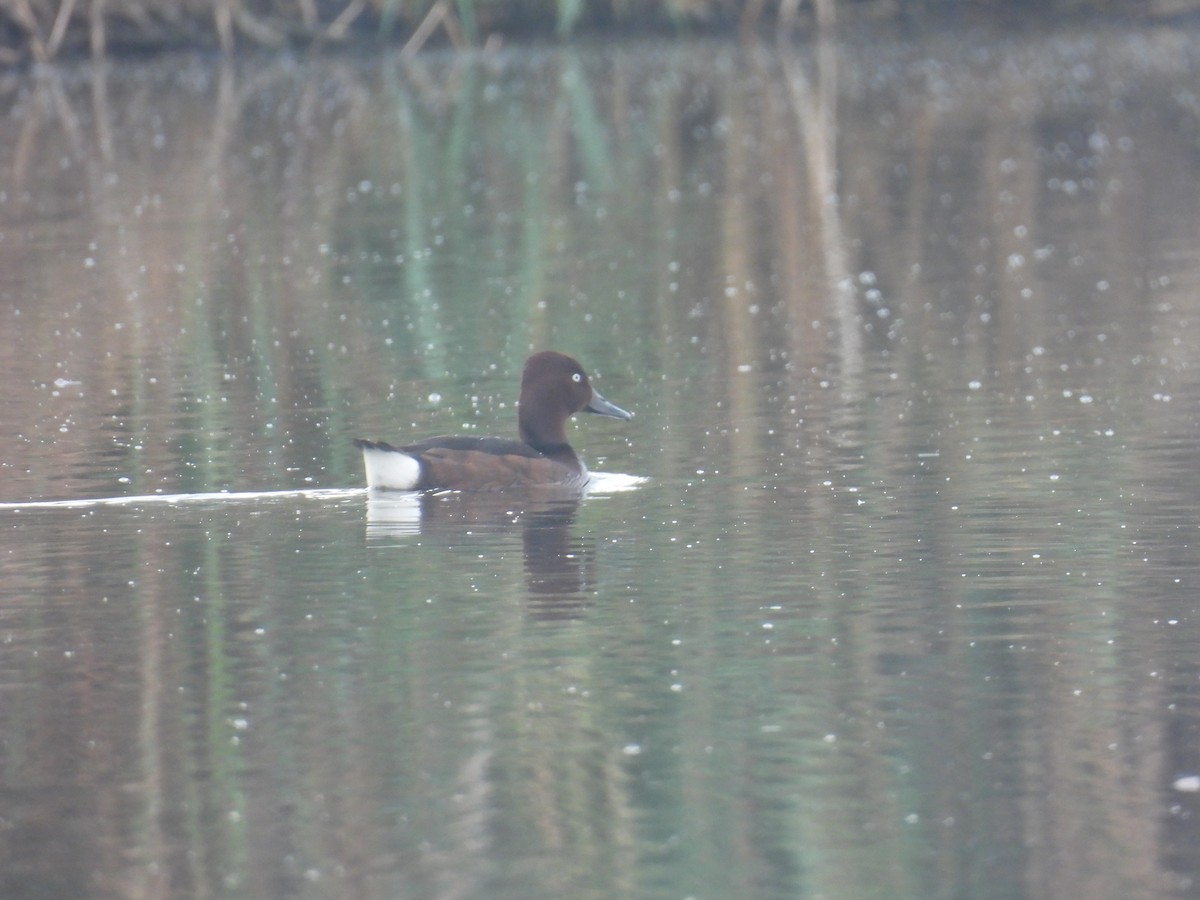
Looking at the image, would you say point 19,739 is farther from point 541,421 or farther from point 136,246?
point 136,246

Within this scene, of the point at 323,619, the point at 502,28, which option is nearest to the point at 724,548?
the point at 323,619

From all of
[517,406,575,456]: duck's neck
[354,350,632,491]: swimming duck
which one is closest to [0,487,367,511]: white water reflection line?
[354,350,632,491]: swimming duck

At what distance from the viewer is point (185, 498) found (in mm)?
9828

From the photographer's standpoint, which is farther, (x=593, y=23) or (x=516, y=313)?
(x=593, y=23)

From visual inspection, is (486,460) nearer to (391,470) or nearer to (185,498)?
(391,470)

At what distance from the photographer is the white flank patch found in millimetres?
9797

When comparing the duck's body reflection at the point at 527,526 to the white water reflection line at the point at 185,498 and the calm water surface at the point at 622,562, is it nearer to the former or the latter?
the calm water surface at the point at 622,562

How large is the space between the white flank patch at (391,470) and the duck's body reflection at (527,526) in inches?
1.7

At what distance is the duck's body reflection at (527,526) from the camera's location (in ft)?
26.8

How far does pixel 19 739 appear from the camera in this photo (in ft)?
22.0

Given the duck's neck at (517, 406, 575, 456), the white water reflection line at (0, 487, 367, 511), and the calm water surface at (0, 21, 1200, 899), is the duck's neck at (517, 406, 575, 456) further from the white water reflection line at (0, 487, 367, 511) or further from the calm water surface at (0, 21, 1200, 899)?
the white water reflection line at (0, 487, 367, 511)

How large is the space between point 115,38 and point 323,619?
109ft

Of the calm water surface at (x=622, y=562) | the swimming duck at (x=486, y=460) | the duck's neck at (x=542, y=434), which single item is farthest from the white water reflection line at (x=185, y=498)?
the duck's neck at (x=542, y=434)

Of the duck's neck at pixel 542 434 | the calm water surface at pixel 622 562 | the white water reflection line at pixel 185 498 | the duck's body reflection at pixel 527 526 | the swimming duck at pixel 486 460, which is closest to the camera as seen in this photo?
the calm water surface at pixel 622 562
